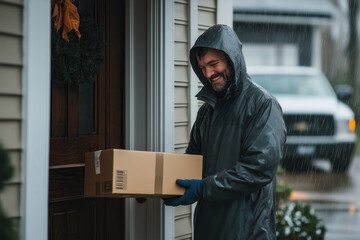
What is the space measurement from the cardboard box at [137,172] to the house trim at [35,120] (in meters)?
0.32

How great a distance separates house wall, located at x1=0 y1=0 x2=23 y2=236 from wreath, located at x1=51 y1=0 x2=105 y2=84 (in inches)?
23.6

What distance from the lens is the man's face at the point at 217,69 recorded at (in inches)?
127

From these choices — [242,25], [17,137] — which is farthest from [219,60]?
[242,25]

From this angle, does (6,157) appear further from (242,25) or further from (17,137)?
(242,25)

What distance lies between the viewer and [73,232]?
3.52m

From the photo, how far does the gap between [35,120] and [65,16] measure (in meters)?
0.78

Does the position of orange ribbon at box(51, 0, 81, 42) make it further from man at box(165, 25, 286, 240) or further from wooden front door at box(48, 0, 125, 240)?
man at box(165, 25, 286, 240)

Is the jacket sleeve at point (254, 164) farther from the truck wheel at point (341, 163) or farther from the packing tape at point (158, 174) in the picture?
the truck wheel at point (341, 163)

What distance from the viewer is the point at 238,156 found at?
3139 millimetres

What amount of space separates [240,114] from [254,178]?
0.38m

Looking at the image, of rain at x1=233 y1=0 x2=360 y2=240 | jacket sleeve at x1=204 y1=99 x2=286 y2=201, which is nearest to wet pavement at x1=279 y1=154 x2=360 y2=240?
rain at x1=233 y1=0 x2=360 y2=240

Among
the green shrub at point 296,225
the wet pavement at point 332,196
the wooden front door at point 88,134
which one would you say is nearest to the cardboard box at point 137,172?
the wooden front door at point 88,134

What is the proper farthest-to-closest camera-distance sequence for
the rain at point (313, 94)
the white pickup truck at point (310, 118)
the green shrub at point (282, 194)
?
1. the white pickup truck at point (310, 118)
2. the rain at point (313, 94)
3. the green shrub at point (282, 194)

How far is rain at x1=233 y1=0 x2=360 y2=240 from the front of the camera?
8164mm
